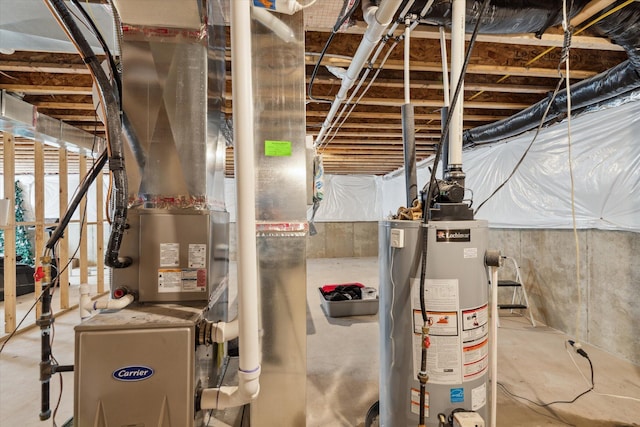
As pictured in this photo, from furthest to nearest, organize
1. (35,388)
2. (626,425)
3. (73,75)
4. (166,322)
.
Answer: (73,75) → (35,388) → (626,425) → (166,322)

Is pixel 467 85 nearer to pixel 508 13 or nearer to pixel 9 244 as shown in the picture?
pixel 508 13

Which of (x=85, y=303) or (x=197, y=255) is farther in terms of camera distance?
(x=197, y=255)

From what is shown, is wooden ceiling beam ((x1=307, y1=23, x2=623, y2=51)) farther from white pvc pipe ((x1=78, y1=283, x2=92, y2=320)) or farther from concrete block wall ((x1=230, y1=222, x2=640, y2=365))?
white pvc pipe ((x1=78, y1=283, x2=92, y2=320))

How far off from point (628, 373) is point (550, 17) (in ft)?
8.56

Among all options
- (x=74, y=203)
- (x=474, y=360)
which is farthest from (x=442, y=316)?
(x=74, y=203)

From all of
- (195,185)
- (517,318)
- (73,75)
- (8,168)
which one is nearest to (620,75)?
(517,318)

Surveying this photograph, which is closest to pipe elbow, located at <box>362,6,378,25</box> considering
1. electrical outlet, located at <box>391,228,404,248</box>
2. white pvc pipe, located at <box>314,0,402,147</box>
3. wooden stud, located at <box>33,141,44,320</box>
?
white pvc pipe, located at <box>314,0,402,147</box>

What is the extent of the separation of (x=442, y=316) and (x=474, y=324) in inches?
5.8

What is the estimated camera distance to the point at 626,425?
160cm

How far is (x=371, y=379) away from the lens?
81.5 inches

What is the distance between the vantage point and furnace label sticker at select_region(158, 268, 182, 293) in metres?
1.17

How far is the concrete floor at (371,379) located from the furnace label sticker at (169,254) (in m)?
1.25

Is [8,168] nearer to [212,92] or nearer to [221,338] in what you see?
[212,92]

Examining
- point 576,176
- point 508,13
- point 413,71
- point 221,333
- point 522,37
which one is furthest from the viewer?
point 576,176
